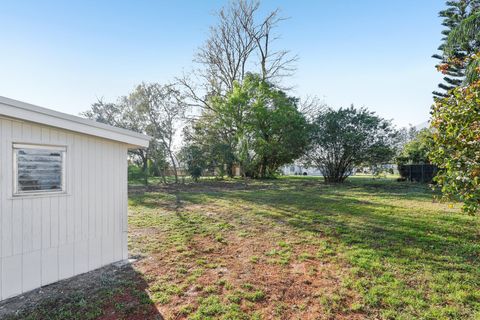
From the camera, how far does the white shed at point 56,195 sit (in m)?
2.59

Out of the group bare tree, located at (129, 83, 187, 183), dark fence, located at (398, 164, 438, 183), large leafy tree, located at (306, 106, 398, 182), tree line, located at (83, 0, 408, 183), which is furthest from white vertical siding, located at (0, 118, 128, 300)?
dark fence, located at (398, 164, 438, 183)

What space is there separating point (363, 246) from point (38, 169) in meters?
4.85

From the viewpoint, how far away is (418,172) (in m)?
16.2

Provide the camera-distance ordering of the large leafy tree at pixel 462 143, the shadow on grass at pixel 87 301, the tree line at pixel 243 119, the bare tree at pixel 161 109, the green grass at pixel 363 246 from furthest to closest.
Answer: the bare tree at pixel 161 109 → the tree line at pixel 243 119 → the large leafy tree at pixel 462 143 → the green grass at pixel 363 246 → the shadow on grass at pixel 87 301

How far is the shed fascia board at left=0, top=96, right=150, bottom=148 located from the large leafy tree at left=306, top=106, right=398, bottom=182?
12.2 metres

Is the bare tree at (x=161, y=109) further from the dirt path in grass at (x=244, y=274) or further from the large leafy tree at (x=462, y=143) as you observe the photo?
the large leafy tree at (x=462, y=143)

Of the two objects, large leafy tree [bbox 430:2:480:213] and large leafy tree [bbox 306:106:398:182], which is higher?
large leafy tree [bbox 306:106:398:182]

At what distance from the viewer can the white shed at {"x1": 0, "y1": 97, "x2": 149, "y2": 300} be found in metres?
2.59

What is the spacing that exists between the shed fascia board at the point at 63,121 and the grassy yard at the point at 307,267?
1935 mm

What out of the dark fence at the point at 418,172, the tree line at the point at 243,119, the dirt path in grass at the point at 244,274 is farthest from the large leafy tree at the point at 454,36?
the dirt path in grass at the point at 244,274

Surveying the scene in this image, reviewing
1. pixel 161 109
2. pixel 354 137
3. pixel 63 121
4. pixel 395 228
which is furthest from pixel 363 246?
pixel 161 109

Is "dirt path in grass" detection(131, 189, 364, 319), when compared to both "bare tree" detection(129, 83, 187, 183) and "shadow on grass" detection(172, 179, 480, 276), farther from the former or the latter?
"bare tree" detection(129, 83, 187, 183)

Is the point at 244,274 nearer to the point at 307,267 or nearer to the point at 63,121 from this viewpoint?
the point at 307,267

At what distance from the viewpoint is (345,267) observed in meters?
3.29
